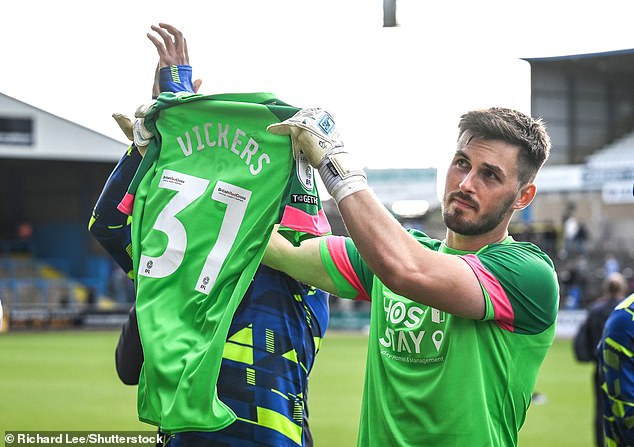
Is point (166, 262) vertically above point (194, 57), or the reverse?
point (194, 57)

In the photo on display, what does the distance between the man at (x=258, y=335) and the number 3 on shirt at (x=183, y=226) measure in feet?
0.67

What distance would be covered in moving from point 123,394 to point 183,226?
10.3m

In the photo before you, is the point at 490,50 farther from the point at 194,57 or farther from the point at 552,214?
the point at 552,214

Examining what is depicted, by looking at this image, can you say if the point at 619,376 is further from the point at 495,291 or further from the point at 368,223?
the point at 368,223

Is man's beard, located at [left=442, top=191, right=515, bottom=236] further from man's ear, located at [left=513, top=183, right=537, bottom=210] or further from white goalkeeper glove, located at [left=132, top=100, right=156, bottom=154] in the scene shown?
white goalkeeper glove, located at [left=132, top=100, right=156, bottom=154]

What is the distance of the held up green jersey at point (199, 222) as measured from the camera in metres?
2.36

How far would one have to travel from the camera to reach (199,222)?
2508 millimetres

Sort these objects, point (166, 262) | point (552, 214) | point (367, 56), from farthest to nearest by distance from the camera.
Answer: point (552, 214) → point (367, 56) → point (166, 262)

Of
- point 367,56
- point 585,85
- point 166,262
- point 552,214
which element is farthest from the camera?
point 552,214

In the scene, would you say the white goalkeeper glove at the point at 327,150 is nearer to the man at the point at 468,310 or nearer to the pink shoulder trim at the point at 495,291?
the man at the point at 468,310

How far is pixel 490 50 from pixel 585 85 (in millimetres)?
14051

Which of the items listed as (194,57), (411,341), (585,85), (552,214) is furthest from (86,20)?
(552,214)

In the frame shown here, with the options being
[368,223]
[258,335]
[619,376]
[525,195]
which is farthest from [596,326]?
[368,223]

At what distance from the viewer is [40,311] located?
81.9 ft
